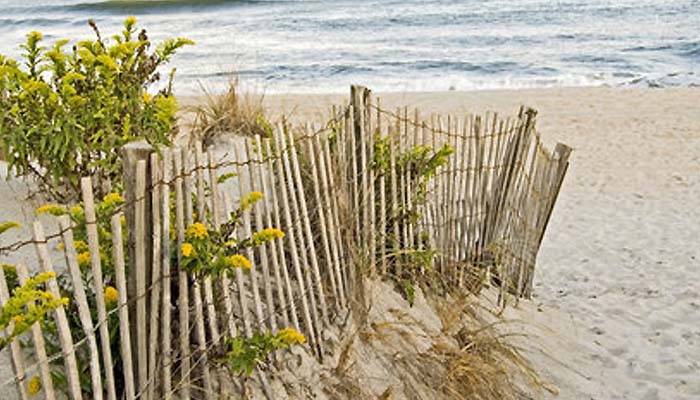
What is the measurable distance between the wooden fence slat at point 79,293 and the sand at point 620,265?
504mm

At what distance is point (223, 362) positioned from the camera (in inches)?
98.3

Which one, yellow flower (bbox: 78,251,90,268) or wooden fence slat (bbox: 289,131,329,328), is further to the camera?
wooden fence slat (bbox: 289,131,329,328)

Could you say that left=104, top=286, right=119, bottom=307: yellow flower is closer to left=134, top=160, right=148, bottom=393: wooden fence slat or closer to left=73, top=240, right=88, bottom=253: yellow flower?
left=134, top=160, right=148, bottom=393: wooden fence slat

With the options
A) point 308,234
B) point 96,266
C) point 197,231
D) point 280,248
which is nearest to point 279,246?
point 280,248

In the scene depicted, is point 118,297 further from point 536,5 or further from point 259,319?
point 536,5

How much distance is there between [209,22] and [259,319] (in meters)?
26.0

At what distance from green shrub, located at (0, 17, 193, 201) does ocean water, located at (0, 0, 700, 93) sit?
6.08 metres

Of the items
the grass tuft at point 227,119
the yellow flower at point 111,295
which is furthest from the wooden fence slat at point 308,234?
the grass tuft at point 227,119

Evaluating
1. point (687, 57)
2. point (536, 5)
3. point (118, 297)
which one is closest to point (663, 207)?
point (118, 297)

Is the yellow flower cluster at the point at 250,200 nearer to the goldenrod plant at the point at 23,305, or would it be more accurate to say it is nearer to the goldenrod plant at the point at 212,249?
the goldenrod plant at the point at 212,249

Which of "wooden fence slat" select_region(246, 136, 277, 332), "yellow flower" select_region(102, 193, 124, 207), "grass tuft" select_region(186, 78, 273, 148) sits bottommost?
"grass tuft" select_region(186, 78, 273, 148)

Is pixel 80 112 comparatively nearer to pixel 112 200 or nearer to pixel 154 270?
pixel 112 200

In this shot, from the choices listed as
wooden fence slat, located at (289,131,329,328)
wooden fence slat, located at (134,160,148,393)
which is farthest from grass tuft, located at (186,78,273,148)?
wooden fence slat, located at (134,160,148,393)

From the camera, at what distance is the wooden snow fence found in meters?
2.13
